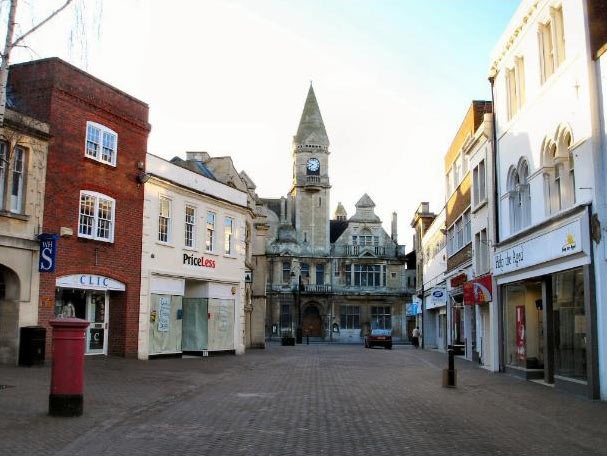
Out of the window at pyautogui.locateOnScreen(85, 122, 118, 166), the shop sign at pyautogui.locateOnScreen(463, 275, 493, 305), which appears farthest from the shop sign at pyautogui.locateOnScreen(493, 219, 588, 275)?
the window at pyautogui.locateOnScreen(85, 122, 118, 166)

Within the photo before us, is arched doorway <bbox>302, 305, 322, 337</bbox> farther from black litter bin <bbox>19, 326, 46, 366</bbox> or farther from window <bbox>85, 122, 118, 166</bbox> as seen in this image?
black litter bin <bbox>19, 326, 46, 366</bbox>

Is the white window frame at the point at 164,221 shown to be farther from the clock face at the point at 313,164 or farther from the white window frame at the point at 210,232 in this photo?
the clock face at the point at 313,164

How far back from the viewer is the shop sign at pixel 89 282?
2171 centimetres

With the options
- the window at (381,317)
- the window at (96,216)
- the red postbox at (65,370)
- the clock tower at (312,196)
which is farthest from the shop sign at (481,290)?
the clock tower at (312,196)

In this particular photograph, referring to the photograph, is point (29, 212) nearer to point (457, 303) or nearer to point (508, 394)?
point (508, 394)

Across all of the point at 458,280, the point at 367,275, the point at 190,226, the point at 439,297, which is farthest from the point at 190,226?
the point at 367,275

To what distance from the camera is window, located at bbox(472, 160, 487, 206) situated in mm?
25984

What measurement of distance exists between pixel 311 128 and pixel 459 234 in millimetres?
46739

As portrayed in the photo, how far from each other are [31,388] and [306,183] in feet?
205

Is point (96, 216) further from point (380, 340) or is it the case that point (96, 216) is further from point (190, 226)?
point (380, 340)

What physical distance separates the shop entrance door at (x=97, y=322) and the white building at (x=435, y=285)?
20.2 m

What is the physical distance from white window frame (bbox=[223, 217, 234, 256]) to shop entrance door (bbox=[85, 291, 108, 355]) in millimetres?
8101

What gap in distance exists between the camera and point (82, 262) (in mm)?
22531

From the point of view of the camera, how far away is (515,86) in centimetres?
2212
